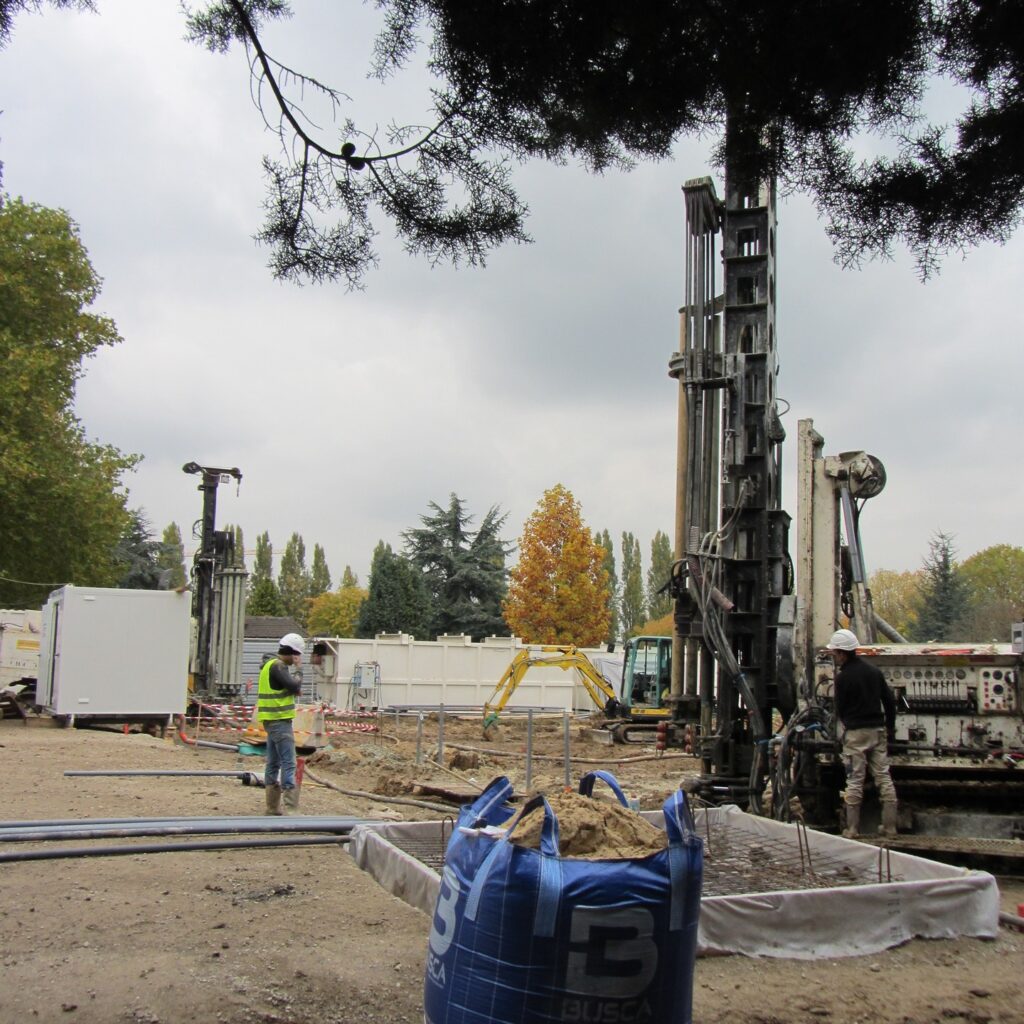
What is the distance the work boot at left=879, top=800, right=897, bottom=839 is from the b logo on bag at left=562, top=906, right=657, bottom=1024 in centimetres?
595

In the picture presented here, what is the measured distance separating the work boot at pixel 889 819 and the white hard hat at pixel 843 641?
1.25m

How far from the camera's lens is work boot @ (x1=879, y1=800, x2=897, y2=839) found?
9000mm

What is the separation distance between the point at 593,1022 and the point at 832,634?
7.10 metres

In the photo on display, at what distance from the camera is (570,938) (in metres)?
3.65

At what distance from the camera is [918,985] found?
5926 millimetres

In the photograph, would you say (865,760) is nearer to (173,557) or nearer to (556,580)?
(556,580)

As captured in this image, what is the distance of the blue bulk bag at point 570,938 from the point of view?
11.9ft

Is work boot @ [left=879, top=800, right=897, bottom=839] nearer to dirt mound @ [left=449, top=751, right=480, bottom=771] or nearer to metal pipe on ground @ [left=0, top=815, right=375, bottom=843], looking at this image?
metal pipe on ground @ [left=0, top=815, right=375, bottom=843]

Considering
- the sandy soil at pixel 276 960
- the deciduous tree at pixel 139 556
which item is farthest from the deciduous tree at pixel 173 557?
the sandy soil at pixel 276 960

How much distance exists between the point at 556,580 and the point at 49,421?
78.8 ft

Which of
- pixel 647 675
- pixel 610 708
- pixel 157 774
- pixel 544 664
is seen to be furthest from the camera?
pixel 544 664

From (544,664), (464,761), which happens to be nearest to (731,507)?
(464,761)

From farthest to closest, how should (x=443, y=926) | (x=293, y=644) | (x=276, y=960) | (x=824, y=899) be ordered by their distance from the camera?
(x=293, y=644)
(x=824, y=899)
(x=276, y=960)
(x=443, y=926)

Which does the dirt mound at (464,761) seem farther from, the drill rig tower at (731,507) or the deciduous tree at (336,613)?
the deciduous tree at (336,613)
